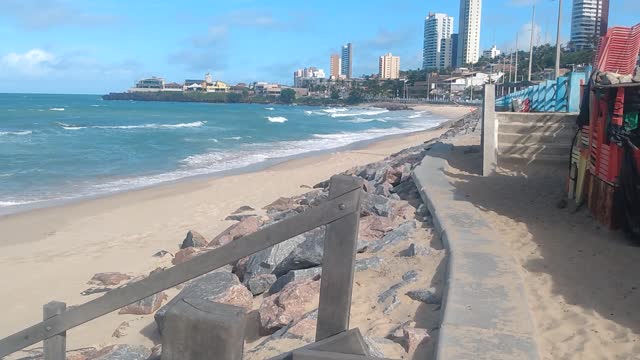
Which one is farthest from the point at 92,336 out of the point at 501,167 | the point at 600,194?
the point at 501,167

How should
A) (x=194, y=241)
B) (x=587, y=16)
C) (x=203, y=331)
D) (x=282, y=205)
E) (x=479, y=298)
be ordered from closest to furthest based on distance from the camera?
(x=203, y=331)
(x=479, y=298)
(x=194, y=241)
(x=282, y=205)
(x=587, y=16)

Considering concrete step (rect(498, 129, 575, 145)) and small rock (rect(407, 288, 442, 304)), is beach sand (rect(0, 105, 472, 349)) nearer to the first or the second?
small rock (rect(407, 288, 442, 304))

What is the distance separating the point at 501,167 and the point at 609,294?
6267mm

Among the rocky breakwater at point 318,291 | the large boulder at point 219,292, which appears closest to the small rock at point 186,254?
the rocky breakwater at point 318,291

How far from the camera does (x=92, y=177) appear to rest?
20.4 meters

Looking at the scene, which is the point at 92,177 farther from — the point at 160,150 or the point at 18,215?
the point at 160,150

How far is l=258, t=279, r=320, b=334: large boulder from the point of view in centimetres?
506

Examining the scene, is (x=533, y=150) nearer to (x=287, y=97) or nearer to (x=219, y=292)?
(x=219, y=292)

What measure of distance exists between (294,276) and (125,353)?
1.72 metres

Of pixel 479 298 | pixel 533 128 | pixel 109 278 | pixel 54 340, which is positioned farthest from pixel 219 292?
pixel 533 128

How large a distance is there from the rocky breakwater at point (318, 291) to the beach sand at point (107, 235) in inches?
13.5

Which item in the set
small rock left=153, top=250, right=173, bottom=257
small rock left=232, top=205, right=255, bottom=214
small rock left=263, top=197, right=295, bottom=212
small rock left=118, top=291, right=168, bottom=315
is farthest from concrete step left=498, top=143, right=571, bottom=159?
small rock left=118, top=291, right=168, bottom=315

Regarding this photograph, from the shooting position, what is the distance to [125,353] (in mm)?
5203

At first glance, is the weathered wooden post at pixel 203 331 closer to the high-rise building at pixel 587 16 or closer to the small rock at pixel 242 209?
the small rock at pixel 242 209
